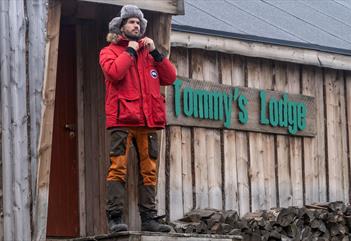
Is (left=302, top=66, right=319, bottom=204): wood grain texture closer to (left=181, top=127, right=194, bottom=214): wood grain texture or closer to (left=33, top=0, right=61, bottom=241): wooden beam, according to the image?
(left=181, top=127, right=194, bottom=214): wood grain texture

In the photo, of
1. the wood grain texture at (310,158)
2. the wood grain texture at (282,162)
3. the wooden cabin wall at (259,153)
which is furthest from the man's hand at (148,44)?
the wood grain texture at (310,158)

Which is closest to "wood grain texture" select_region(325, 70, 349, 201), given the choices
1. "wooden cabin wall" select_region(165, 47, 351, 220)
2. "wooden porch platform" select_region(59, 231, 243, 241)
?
"wooden cabin wall" select_region(165, 47, 351, 220)

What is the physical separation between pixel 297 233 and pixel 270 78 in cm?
233

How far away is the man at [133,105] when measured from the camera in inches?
451

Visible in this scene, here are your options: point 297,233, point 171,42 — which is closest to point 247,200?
point 297,233

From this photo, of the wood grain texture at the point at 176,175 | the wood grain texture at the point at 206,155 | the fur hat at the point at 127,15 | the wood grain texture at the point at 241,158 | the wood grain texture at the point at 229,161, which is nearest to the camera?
the fur hat at the point at 127,15

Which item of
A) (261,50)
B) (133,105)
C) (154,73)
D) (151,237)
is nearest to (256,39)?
(261,50)

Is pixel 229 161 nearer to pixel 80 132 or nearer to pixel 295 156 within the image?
pixel 295 156

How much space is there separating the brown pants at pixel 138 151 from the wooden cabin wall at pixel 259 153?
8.33ft

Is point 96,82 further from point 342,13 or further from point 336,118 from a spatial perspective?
point 342,13

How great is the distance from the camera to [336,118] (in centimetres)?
1662

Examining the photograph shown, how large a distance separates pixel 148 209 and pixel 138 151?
53 cm

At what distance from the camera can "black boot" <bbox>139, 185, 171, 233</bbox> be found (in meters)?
11.7

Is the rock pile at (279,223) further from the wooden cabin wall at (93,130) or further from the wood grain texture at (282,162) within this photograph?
the wooden cabin wall at (93,130)
